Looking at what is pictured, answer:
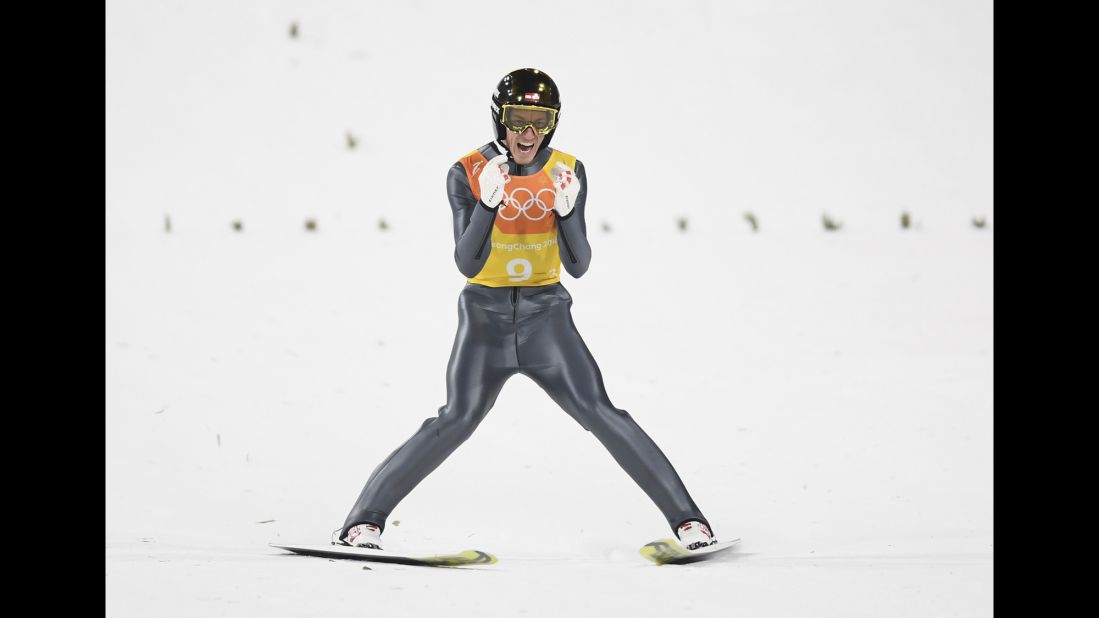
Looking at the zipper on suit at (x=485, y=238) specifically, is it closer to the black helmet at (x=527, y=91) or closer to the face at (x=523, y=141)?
the face at (x=523, y=141)

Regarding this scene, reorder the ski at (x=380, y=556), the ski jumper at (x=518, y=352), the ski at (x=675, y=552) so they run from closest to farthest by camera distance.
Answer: the ski at (x=380, y=556)
the ski at (x=675, y=552)
the ski jumper at (x=518, y=352)

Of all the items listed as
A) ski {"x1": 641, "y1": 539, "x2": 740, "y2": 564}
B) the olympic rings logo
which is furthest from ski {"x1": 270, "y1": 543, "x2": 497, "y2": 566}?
the olympic rings logo

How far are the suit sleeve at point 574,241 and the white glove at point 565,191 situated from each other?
33 millimetres

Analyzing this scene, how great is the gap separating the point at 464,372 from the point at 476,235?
0.57 metres

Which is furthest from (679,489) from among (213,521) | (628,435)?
(213,521)

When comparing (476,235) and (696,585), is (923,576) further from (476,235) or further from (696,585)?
(476,235)

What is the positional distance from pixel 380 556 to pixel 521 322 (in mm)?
1092

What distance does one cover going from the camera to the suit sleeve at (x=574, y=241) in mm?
→ 5551

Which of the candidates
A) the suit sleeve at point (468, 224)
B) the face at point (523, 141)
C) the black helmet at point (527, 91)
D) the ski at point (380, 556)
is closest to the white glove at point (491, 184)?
the suit sleeve at point (468, 224)

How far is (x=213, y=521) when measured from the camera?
6.14m

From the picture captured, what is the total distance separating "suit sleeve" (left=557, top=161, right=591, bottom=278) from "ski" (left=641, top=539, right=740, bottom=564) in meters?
1.16

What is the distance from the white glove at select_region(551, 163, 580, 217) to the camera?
5.50m

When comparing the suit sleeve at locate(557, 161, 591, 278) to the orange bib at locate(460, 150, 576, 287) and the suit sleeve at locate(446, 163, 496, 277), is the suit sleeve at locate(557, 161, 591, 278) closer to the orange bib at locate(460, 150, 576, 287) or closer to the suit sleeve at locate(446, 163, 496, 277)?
the orange bib at locate(460, 150, 576, 287)

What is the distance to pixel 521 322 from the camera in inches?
221
